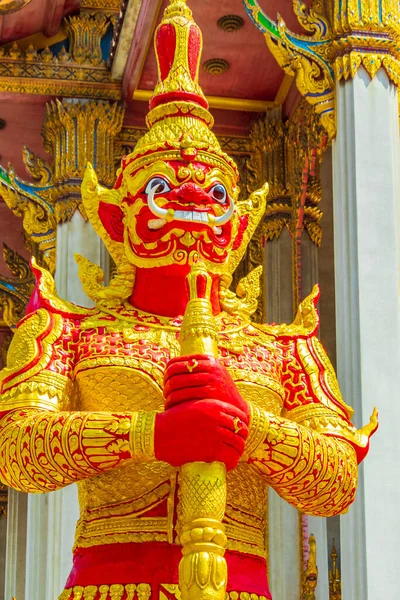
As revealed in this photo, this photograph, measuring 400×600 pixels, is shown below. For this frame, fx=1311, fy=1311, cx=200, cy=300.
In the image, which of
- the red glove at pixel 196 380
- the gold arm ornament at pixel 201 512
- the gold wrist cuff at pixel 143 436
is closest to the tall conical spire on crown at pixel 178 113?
the gold arm ornament at pixel 201 512

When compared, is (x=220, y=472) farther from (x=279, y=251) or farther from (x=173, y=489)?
(x=279, y=251)

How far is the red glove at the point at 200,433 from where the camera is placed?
494cm

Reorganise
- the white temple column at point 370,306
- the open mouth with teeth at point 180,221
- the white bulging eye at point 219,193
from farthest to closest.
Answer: the white temple column at point 370,306, the white bulging eye at point 219,193, the open mouth with teeth at point 180,221

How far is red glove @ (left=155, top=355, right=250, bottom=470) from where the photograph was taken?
16.2 feet

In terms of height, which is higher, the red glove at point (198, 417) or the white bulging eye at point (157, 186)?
the white bulging eye at point (157, 186)

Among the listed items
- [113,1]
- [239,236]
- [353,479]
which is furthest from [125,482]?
[113,1]

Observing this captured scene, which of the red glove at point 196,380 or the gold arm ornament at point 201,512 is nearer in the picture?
the gold arm ornament at point 201,512

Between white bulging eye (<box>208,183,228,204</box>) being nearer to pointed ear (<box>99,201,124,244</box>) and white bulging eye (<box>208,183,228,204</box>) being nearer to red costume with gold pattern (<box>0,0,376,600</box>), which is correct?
red costume with gold pattern (<box>0,0,376,600</box>)

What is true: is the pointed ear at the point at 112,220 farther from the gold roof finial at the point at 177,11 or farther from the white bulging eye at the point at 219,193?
the gold roof finial at the point at 177,11

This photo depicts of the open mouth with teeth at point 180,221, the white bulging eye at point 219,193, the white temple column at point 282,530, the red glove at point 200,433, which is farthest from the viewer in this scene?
the white temple column at point 282,530

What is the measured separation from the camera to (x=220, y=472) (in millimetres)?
5004

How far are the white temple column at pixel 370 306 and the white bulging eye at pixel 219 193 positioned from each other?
1652 millimetres

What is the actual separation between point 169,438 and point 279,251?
586 centimetres

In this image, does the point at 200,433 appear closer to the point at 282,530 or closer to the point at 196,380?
the point at 196,380
